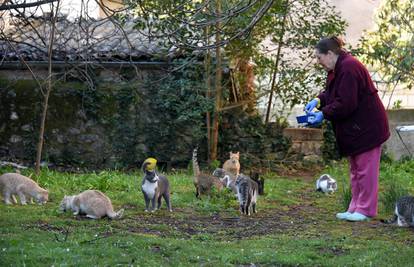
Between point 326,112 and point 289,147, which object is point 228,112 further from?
point 326,112

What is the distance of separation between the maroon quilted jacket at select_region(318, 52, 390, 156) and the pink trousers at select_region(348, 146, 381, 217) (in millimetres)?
129

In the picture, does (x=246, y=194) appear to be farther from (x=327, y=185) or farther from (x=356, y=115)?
(x=327, y=185)

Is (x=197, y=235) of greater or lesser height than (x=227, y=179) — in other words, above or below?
below

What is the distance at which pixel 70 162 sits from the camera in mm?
14875

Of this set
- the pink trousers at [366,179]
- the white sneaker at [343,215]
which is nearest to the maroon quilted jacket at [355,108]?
the pink trousers at [366,179]

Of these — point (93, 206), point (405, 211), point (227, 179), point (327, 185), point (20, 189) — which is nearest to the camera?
point (405, 211)

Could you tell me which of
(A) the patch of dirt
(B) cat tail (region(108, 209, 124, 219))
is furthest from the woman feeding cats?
(B) cat tail (region(108, 209, 124, 219))

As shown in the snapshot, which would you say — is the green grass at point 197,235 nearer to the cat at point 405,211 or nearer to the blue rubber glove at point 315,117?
the cat at point 405,211

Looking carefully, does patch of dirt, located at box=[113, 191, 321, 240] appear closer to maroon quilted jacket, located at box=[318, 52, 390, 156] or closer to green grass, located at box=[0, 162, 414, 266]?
green grass, located at box=[0, 162, 414, 266]

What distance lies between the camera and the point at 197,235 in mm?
7980

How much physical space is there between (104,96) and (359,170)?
7.04 metres

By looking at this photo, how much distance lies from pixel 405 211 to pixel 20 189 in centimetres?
470

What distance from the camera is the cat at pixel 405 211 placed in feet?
27.9

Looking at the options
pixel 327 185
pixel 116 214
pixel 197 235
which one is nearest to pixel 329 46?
pixel 197 235
